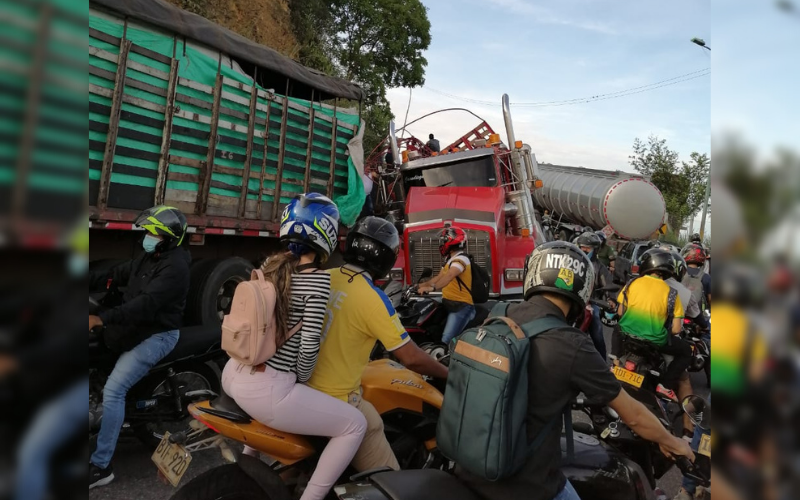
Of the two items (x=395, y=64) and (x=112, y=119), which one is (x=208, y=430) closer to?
(x=112, y=119)

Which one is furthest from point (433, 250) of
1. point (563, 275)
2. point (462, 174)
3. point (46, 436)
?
point (46, 436)

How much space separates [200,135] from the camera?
6.11m

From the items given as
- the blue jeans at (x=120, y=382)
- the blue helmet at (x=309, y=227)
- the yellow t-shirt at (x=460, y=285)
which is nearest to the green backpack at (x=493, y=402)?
A: the blue helmet at (x=309, y=227)

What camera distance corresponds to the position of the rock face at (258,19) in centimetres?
1455

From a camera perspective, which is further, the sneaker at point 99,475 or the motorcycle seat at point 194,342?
the motorcycle seat at point 194,342

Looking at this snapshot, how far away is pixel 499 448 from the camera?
1.97 meters

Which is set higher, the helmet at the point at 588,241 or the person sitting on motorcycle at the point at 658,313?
the helmet at the point at 588,241

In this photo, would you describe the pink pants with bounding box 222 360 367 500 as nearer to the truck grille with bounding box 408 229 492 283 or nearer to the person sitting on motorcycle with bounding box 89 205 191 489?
the person sitting on motorcycle with bounding box 89 205 191 489

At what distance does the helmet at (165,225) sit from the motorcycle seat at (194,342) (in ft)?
2.21

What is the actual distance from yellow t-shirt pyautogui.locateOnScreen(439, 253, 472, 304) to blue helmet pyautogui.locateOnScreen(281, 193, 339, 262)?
9.96 ft

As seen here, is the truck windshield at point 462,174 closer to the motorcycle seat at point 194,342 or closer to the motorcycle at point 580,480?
the motorcycle seat at point 194,342

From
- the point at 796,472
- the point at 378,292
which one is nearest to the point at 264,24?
the point at 378,292

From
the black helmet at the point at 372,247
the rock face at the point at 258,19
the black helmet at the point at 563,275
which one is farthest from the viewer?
the rock face at the point at 258,19

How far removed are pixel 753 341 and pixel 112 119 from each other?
18.1ft
